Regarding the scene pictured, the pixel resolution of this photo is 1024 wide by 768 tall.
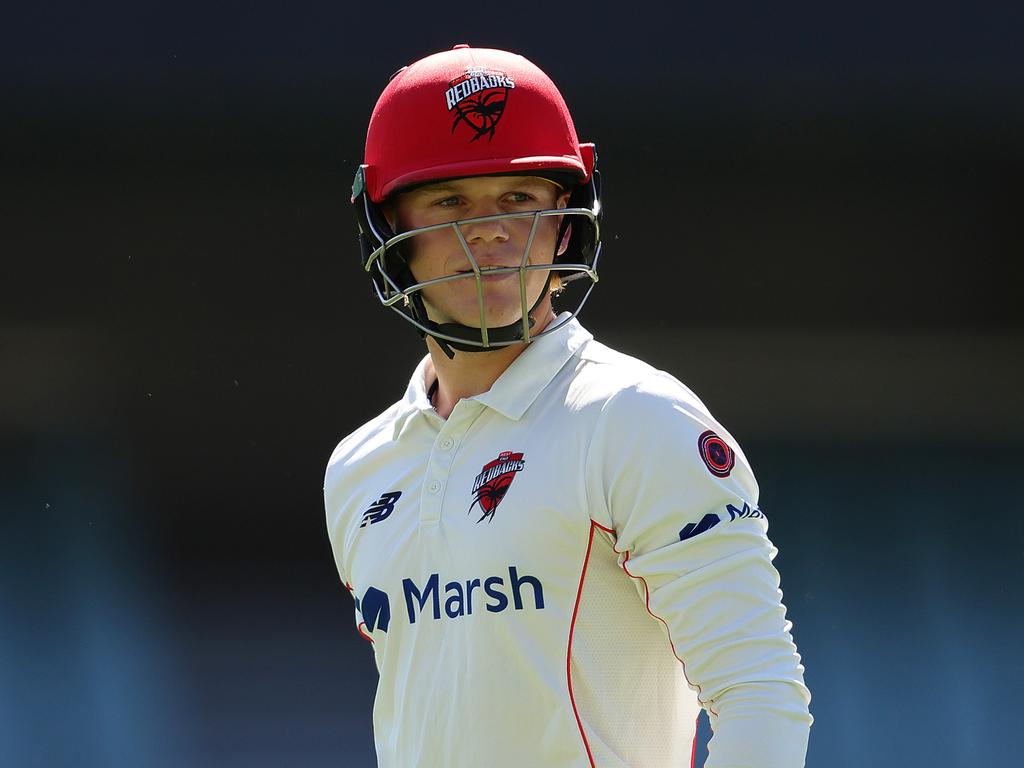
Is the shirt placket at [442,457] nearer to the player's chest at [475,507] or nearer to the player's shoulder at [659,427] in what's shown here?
the player's chest at [475,507]

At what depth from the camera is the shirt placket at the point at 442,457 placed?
135 cm

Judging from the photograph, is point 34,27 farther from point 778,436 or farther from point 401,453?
point 401,453

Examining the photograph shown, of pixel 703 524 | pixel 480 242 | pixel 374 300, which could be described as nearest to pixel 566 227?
pixel 480 242

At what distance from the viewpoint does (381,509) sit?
4.76 ft

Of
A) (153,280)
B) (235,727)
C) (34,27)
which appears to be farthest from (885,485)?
(34,27)

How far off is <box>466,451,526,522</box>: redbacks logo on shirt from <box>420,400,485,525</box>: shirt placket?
5cm

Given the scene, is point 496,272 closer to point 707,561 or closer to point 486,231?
point 486,231

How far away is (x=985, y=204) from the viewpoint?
4.61 m

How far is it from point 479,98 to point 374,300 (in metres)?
3.07

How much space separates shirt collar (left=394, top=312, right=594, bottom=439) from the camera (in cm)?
137

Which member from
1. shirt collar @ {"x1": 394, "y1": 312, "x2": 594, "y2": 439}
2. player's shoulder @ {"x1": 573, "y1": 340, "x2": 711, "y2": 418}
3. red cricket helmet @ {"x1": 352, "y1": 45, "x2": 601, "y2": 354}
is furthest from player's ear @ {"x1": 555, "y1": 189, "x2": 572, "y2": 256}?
player's shoulder @ {"x1": 573, "y1": 340, "x2": 711, "y2": 418}

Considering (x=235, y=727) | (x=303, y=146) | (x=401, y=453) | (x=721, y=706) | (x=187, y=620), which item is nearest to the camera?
(x=721, y=706)

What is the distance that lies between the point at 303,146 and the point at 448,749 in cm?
335

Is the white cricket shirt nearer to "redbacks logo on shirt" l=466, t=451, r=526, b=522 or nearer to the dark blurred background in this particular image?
"redbacks logo on shirt" l=466, t=451, r=526, b=522
